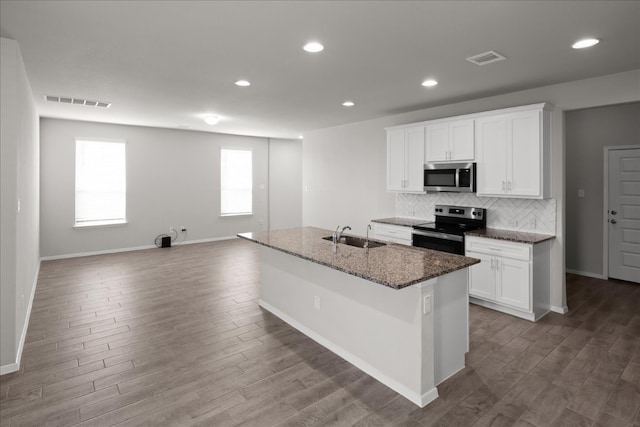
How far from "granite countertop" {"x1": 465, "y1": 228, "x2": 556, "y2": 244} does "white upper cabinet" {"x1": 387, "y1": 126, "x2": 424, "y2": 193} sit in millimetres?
1112

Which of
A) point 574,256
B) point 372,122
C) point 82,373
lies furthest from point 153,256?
point 574,256

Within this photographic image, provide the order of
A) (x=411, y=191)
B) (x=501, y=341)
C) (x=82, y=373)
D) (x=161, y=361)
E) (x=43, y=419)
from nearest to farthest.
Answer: (x=43, y=419)
(x=82, y=373)
(x=161, y=361)
(x=501, y=341)
(x=411, y=191)

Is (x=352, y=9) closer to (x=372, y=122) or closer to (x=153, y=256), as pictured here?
(x=372, y=122)

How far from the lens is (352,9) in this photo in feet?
7.62

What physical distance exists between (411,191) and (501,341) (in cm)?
250

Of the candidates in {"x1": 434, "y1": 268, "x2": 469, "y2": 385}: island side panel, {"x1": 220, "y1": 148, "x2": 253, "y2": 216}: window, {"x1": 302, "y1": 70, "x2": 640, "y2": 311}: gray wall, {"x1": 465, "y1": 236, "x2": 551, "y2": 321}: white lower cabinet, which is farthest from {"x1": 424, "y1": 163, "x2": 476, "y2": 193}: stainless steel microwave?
{"x1": 220, "y1": 148, "x2": 253, "y2": 216}: window

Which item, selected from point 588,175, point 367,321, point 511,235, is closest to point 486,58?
point 511,235

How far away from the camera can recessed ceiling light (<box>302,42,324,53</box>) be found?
2895 mm

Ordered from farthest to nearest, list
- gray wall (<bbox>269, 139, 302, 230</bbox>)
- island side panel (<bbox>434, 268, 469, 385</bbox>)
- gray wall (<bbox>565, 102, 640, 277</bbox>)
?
1. gray wall (<bbox>269, 139, 302, 230</bbox>)
2. gray wall (<bbox>565, 102, 640, 277</bbox>)
3. island side panel (<bbox>434, 268, 469, 385</bbox>)

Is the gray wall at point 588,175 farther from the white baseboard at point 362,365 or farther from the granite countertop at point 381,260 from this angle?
the white baseboard at point 362,365

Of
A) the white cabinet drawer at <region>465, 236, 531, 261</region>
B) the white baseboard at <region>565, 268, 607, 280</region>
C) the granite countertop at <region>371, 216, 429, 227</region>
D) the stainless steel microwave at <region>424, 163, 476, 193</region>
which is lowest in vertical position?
the white baseboard at <region>565, 268, 607, 280</region>

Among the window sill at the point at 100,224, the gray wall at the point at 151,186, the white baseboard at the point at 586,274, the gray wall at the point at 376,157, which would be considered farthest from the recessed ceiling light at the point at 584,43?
the window sill at the point at 100,224

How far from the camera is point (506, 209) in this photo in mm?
4535

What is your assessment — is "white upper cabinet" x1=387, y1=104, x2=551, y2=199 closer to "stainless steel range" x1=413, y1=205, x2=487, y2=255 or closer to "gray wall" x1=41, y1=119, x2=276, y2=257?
"stainless steel range" x1=413, y1=205, x2=487, y2=255
